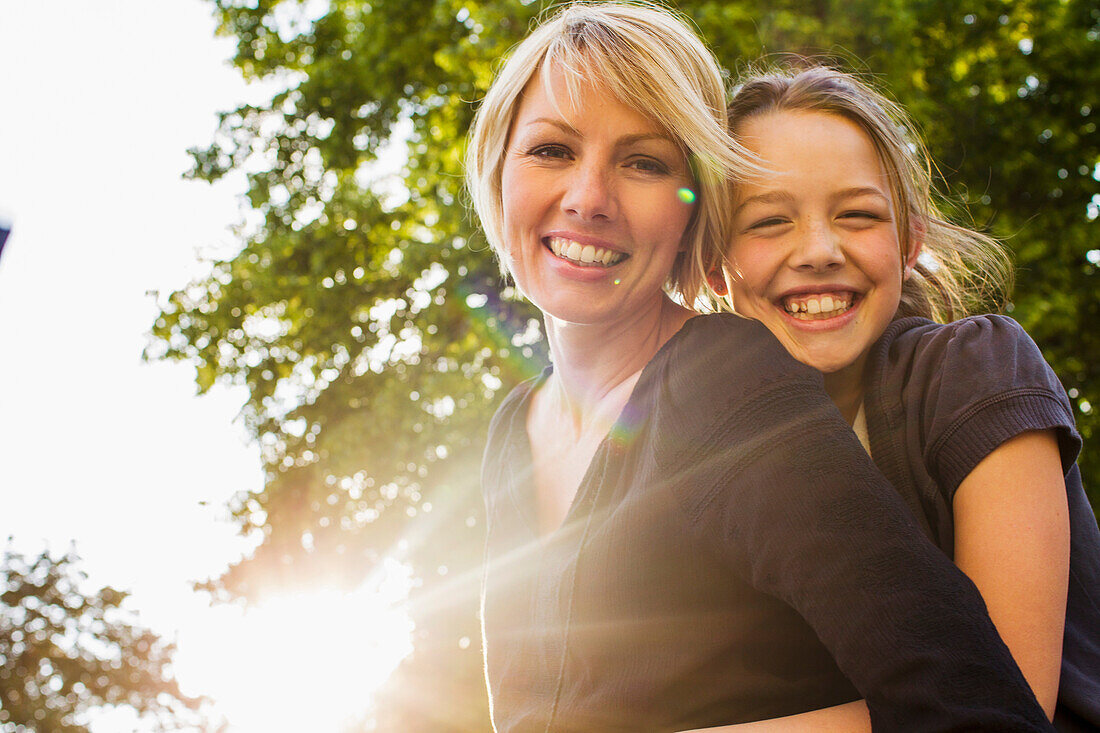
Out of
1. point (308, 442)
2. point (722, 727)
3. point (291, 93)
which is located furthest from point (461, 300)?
point (722, 727)

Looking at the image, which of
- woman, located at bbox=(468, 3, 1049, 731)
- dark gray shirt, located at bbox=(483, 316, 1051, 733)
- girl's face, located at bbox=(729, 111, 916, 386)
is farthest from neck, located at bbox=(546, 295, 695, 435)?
dark gray shirt, located at bbox=(483, 316, 1051, 733)

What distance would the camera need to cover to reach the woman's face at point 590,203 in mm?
1906

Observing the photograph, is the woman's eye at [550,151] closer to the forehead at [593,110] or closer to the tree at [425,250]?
the forehead at [593,110]

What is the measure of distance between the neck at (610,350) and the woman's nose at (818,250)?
314 mm

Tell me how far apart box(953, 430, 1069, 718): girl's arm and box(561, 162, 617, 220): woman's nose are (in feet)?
3.03

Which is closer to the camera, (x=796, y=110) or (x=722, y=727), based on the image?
(x=722, y=727)

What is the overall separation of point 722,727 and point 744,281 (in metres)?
1.05

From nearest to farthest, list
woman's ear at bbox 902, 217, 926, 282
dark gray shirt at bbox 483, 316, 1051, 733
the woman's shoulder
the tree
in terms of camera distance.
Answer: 1. dark gray shirt at bbox 483, 316, 1051, 733
2. the woman's shoulder
3. woman's ear at bbox 902, 217, 926, 282
4. the tree

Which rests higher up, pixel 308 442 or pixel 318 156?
pixel 318 156

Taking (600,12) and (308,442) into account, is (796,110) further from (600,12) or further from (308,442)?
(308,442)

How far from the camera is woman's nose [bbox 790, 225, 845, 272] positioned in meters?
1.96

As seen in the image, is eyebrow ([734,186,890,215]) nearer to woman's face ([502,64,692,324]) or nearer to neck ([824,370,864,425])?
woman's face ([502,64,692,324])

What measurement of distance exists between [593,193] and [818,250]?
53 cm

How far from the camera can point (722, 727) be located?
1.46 meters
